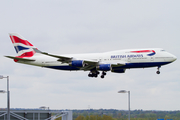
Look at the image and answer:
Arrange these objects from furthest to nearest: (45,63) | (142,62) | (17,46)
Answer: (17,46)
(45,63)
(142,62)

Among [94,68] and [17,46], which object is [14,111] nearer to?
[94,68]

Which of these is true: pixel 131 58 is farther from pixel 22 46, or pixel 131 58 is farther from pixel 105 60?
pixel 22 46

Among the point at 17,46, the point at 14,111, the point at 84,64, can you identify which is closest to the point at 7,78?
the point at 14,111

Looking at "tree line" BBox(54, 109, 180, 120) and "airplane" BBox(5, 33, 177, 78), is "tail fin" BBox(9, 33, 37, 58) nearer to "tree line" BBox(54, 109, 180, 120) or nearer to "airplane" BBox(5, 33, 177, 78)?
"airplane" BBox(5, 33, 177, 78)

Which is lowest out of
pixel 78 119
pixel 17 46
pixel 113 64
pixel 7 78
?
pixel 78 119

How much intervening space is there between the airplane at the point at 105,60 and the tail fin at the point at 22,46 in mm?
1960

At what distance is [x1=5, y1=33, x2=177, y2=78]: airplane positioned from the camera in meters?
66.8

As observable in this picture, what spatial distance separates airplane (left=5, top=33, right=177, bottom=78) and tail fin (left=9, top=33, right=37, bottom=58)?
1.96 m

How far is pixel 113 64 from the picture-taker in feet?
223

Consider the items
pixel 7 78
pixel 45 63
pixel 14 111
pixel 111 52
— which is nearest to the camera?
pixel 7 78

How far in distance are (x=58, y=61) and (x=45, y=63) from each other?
13.9ft

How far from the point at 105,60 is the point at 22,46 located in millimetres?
23860

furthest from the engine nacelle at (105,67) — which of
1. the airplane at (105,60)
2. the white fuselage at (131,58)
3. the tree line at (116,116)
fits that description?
the tree line at (116,116)

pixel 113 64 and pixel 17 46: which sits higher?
pixel 17 46
